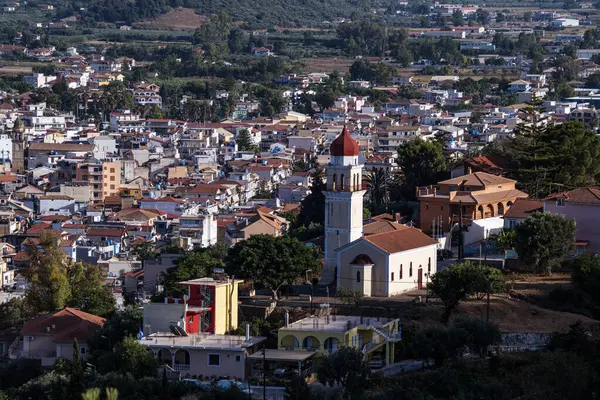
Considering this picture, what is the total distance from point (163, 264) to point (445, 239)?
6.55 metres

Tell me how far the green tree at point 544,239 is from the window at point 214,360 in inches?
286

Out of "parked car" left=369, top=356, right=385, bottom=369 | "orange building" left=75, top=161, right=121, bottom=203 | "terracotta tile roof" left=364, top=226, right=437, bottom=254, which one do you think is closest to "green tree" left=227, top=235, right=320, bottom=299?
"terracotta tile roof" left=364, top=226, right=437, bottom=254

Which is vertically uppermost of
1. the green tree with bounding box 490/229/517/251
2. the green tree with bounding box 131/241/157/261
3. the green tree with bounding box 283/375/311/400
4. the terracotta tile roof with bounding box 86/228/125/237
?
the green tree with bounding box 490/229/517/251

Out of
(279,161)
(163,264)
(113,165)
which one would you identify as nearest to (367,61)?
(279,161)

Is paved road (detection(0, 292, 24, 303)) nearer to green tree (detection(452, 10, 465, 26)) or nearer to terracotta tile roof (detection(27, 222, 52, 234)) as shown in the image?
terracotta tile roof (detection(27, 222, 52, 234))

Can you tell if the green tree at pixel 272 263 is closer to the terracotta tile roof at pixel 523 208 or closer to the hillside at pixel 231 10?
the terracotta tile roof at pixel 523 208

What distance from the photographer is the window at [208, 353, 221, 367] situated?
78.0ft

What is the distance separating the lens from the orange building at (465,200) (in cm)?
3159

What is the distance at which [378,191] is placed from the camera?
3991cm

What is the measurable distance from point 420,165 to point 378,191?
8.12ft

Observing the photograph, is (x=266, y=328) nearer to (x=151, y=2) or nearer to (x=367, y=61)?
(x=367, y=61)

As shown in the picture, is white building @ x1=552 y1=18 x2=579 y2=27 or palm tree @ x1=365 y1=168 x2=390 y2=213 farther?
white building @ x1=552 y1=18 x2=579 y2=27

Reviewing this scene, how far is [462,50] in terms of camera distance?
111m

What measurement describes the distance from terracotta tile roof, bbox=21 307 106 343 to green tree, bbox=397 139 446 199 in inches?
480
